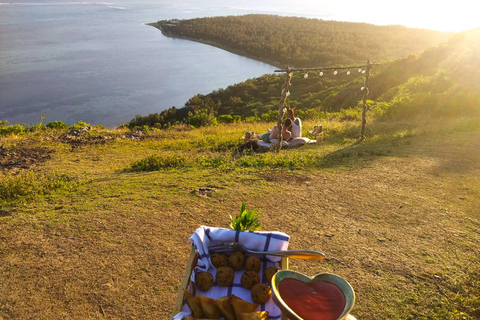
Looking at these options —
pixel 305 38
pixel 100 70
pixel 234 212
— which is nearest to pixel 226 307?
pixel 234 212

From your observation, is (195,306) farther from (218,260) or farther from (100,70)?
(100,70)

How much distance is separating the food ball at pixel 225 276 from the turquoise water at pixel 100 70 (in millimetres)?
35944

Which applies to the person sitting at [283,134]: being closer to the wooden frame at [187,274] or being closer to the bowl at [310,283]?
the wooden frame at [187,274]

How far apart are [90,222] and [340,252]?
4.09 m

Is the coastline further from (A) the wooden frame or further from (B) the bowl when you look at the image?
(B) the bowl

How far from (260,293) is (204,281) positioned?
503 millimetres

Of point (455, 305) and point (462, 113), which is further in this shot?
point (462, 113)

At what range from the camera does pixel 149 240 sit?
564cm

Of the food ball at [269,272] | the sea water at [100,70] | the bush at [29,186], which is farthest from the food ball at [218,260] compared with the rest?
the sea water at [100,70]

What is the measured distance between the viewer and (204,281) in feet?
10.3

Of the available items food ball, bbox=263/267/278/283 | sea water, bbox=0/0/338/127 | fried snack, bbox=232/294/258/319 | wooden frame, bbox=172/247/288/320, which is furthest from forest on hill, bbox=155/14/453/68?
fried snack, bbox=232/294/258/319

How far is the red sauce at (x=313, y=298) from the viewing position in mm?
2502

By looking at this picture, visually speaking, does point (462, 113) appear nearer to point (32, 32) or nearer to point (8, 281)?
point (8, 281)

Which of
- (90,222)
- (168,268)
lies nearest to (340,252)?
(168,268)
